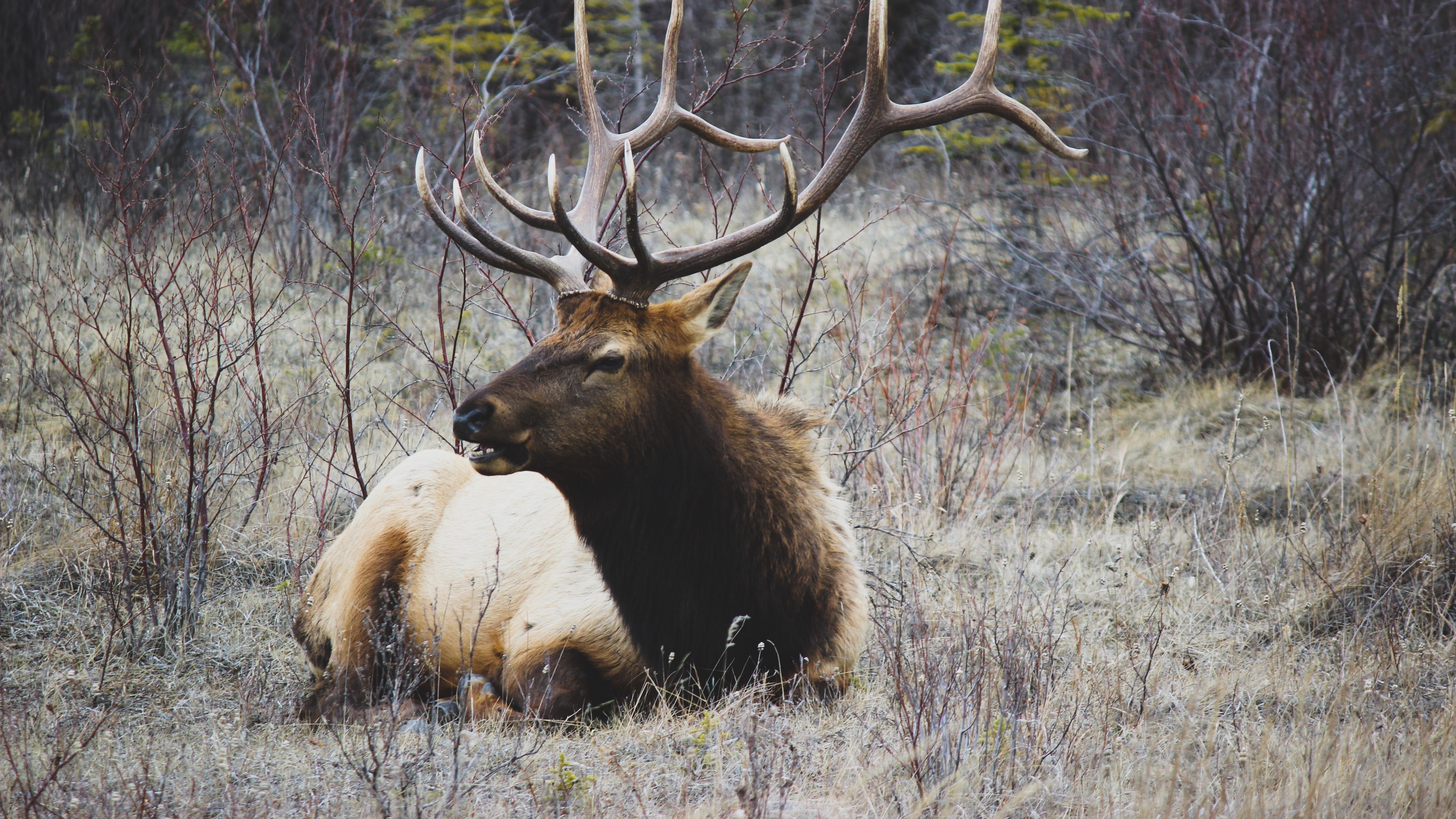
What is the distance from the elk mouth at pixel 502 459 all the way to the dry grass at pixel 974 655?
84cm

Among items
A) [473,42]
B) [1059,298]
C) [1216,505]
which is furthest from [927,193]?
[1216,505]

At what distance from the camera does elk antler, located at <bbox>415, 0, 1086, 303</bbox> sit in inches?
151

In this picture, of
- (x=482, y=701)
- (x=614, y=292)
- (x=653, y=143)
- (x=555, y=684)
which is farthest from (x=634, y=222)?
(x=482, y=701)

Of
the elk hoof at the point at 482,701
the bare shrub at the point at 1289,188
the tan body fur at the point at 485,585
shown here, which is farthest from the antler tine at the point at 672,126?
the bare shrub at the point at 1289,188

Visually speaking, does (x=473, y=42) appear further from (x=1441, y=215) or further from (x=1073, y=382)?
(x=1441, y=215)

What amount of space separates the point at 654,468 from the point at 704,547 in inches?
13.7

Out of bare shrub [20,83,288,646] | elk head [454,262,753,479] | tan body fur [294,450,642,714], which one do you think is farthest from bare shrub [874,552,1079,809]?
bare shrub [20,83,288,646]

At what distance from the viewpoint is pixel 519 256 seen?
398cm

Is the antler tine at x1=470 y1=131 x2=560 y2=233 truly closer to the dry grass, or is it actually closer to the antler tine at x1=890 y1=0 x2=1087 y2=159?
the antler tine at x1=890 y1=0 x2=1087 y2=159

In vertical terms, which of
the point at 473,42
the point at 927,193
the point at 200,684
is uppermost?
the point at 473,42

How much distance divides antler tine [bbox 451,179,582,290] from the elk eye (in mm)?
429

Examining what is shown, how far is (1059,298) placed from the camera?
966 cm

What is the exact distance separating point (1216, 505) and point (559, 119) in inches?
375

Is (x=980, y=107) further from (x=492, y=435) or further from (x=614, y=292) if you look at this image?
(x=492, y=435)
